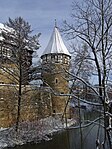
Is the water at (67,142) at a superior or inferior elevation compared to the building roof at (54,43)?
inferior

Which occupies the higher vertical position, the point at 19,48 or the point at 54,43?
the point at 54,43

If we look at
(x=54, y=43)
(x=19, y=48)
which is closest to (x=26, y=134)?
(x=19, y=48)

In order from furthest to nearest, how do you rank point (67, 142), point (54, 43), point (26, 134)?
point (54, 43) < point (26, 134) < point (67, 142)

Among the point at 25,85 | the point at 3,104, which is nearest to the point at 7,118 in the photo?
the point at 3,104

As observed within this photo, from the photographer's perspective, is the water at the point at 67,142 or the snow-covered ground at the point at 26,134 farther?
the snow-covered ground at the point at 26,134

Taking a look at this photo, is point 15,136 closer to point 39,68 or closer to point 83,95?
point 39,68

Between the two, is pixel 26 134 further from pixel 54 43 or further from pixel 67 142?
pixel 54 43

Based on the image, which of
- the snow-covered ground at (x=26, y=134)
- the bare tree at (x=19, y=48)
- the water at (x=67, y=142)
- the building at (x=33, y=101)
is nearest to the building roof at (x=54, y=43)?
the building at (x=33, y=101)

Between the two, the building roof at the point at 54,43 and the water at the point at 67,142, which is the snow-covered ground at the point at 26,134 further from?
the building roof at the point at 54,43

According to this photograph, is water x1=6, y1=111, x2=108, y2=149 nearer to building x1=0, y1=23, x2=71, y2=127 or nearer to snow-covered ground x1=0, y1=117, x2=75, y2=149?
snow-covered ground x1=0, y1=117, x2=75, y2=149

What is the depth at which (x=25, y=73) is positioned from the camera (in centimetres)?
1741

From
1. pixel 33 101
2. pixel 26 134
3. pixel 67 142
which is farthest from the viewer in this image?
pixel 33 101

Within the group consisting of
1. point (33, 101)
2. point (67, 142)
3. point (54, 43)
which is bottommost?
point (67, 142)

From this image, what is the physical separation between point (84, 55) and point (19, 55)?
467 inches
